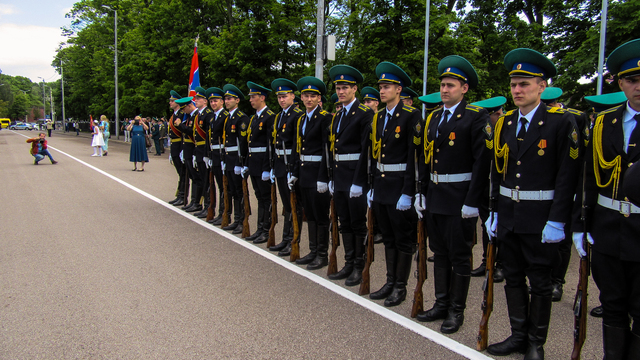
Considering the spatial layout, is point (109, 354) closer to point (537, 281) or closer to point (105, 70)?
point (537, 281)

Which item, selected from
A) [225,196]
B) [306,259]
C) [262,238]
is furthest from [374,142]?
[225,196]

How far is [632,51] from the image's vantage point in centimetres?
263

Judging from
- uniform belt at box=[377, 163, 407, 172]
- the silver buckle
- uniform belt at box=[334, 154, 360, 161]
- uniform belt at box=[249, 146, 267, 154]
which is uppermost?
uniform belt at box=[249, 146, 267, 154]

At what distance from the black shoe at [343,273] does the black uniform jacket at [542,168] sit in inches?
81.3

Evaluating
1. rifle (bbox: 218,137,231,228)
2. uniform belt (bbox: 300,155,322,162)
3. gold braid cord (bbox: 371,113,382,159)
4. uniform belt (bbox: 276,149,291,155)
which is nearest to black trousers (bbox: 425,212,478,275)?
gold braid cord (bbox: 371,113,382,159)

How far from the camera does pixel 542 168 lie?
3.22 meters

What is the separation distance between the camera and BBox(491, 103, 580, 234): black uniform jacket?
3.08 metres

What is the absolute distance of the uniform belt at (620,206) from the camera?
104 inches

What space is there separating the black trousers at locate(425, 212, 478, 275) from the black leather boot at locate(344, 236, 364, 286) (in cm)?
114

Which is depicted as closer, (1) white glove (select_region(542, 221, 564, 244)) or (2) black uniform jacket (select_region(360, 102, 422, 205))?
(1) white glove (select_region(542, 221, 564, 244))

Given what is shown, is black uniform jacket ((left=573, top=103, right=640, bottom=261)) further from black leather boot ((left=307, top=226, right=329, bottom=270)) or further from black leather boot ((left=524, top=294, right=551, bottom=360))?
black leather boot ((left=307, top=226, right=329, bottom=270))

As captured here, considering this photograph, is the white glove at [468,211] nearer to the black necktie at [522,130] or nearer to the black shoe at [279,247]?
the black necktie at [522,130]

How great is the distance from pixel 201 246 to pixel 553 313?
4.26 m

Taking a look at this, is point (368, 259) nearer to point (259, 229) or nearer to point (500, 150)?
point (500, 150)
